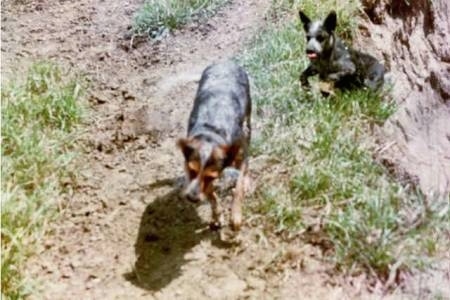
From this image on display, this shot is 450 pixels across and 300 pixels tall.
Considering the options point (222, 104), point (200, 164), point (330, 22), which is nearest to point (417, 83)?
point (330, 22)

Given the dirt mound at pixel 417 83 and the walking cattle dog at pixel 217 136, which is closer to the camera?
the walking cattle dog at pixel 217 136

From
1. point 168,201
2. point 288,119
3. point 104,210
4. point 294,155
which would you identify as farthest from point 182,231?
point 288,119

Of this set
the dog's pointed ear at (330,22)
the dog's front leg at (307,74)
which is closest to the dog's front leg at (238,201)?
the dog's front leg at (307,74)

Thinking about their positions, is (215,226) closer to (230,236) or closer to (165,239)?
(230,236)

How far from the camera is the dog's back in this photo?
459cm

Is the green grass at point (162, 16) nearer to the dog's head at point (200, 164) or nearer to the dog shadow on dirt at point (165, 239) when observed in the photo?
the dog shadow on dirt at point (165, 239)

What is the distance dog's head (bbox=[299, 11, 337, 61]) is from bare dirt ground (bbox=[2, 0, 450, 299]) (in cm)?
98

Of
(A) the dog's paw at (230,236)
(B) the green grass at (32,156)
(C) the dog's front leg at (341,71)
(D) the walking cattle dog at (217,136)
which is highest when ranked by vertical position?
(D) the walking cattle dog at (217,136)

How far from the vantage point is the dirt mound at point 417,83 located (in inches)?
232

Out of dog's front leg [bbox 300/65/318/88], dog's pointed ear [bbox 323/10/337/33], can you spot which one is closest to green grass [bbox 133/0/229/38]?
dog's front leg [bbox 300/65/318/88]

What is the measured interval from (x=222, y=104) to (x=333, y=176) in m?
0.95

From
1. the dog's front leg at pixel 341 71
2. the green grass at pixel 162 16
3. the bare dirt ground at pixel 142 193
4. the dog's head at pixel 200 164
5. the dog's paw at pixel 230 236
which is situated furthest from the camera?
the green grass at pixel 162 16

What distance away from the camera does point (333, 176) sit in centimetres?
508

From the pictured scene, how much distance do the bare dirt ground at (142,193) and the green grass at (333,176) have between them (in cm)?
17
